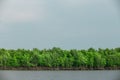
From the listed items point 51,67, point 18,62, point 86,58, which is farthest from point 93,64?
point 18,62

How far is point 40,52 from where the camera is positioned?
4272cm

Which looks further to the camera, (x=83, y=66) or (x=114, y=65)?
(x=83, y=66)

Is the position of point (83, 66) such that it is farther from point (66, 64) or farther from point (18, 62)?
point (18, 62)

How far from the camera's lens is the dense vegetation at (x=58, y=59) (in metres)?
40.1

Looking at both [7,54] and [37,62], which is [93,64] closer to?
[37,62]

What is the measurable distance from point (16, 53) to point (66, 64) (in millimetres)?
5223

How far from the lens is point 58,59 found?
134 ft

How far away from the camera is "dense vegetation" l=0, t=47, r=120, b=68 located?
132ft

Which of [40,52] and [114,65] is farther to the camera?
[40,52]

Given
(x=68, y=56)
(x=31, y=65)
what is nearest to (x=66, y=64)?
(x=68, y=56)

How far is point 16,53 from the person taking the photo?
42.1 m

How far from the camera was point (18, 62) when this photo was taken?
132ft

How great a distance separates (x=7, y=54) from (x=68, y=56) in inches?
243

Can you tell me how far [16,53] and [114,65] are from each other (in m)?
10.0
